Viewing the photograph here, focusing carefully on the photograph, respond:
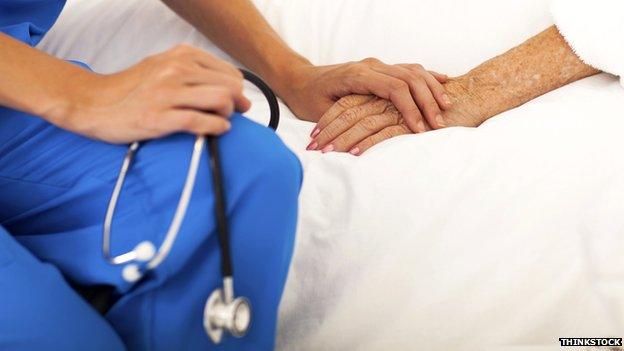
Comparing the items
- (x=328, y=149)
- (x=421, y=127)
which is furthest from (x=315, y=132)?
(x=421, y=127)

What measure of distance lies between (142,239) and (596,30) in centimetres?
78

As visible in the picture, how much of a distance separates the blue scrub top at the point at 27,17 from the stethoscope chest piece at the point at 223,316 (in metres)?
0.59

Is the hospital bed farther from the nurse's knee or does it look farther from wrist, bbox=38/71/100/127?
wrist, bbox=38/71/100/127

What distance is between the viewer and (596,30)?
1.00 metres

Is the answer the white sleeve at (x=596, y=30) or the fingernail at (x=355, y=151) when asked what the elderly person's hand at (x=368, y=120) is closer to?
the fingernail at (x=355, y=151)

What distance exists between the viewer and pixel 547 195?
0.82m

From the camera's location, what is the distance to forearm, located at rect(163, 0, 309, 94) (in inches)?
44.8

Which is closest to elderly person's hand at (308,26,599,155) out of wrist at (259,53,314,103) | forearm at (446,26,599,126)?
forearm at (446,26,599,126)

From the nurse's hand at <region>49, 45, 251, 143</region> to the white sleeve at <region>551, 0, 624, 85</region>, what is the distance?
64cm

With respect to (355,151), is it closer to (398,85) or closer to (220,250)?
(398,85)

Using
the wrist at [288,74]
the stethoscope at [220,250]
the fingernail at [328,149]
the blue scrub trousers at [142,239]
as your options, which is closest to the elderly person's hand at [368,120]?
the fingernail at [328,149]

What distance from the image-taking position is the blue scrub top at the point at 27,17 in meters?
0.95

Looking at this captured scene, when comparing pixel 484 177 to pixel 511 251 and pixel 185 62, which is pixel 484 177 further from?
pixel 185 62

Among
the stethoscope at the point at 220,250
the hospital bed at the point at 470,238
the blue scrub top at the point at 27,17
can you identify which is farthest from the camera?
the blue scrub top at the point at 27,17
